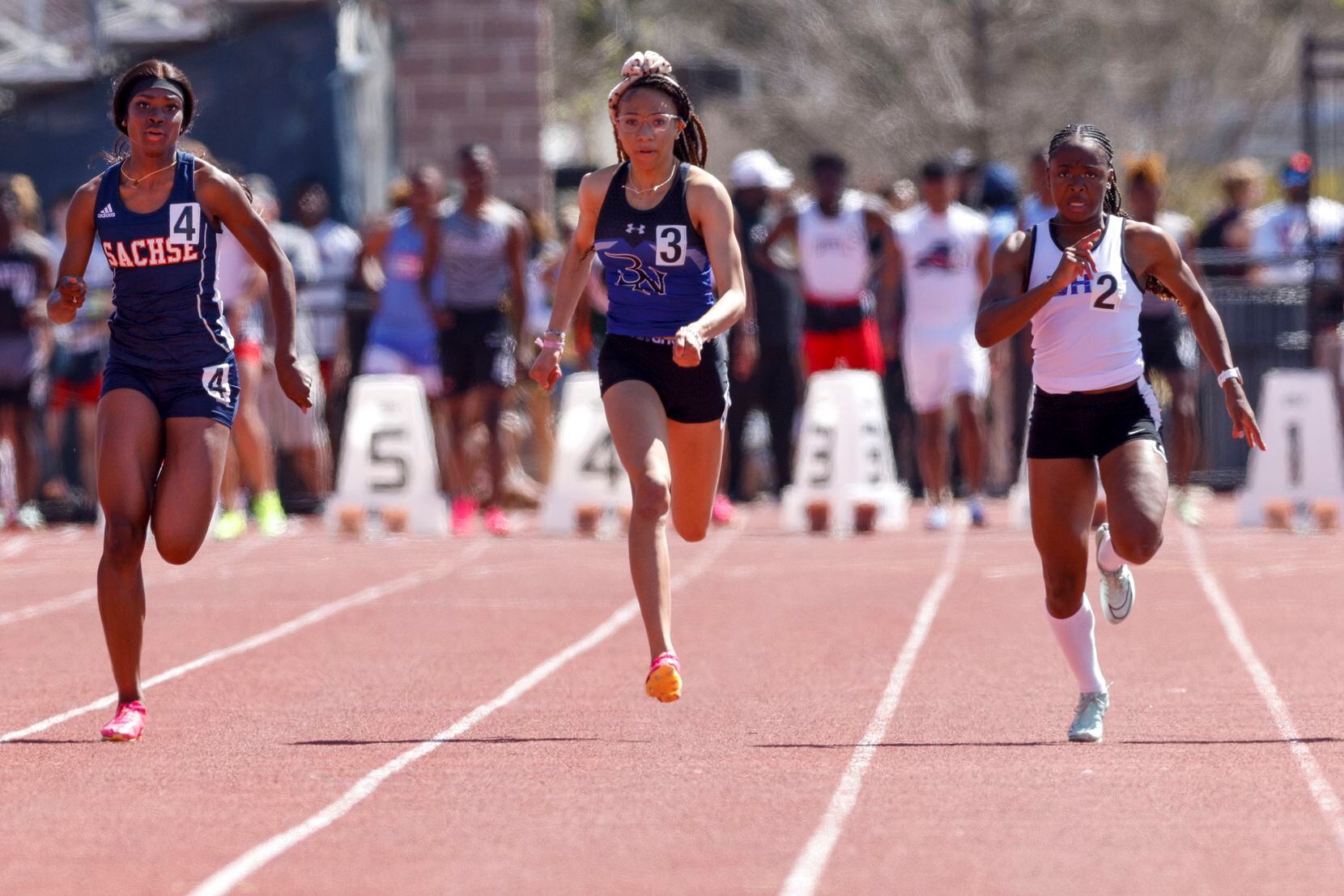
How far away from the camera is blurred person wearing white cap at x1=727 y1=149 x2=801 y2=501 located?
57.3 feet

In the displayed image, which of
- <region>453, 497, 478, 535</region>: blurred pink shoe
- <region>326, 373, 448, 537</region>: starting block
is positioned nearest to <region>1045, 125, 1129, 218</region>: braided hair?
<region>453, 497, 478, 535</region>: blurred pink shoe

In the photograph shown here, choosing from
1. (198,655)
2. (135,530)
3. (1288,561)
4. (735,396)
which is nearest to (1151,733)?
(135,530)

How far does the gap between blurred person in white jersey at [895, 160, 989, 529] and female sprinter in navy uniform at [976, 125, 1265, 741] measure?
7903 millimetres

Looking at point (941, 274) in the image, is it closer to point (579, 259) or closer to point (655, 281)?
point (579, 259)

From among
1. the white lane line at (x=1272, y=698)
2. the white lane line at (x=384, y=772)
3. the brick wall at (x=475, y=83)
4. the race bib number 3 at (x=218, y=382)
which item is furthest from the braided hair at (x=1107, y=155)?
the brick wall at (x=475, y=83)

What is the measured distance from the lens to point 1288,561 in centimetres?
1427

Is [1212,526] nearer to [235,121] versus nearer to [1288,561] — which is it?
[1288,561]

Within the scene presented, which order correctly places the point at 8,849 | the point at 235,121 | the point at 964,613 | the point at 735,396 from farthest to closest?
the point at 235,121
the point at 735,396
the point at 964,613
the point at 8,849

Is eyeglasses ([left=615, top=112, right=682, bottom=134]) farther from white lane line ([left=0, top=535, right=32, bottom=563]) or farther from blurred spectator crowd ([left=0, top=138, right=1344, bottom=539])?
white lane line ([left=0, top=535, right=32, bottom=563])

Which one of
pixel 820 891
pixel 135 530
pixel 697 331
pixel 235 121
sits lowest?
pixel 820 891

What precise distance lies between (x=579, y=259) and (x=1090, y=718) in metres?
2.43

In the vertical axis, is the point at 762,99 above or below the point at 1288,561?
above

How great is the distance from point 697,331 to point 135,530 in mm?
1945

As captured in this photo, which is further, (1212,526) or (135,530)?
(1212,526)
